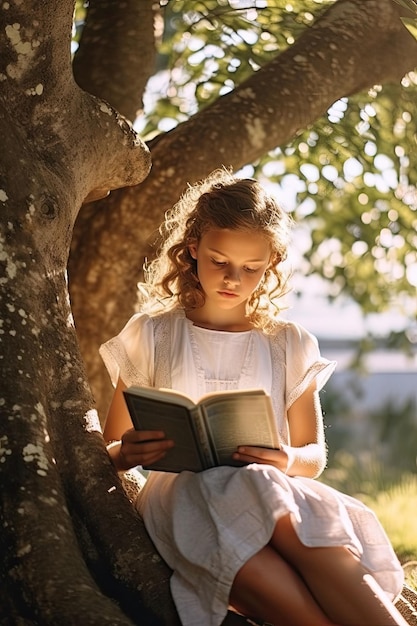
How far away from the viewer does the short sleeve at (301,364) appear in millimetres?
3645

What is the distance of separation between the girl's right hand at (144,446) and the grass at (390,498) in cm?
180

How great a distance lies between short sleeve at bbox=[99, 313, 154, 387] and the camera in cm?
368

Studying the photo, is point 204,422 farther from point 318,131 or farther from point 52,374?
point 318,131

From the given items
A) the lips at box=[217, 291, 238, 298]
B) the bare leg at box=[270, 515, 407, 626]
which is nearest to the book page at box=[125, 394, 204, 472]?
the bare leg at box=[270, 515, 407, 626]

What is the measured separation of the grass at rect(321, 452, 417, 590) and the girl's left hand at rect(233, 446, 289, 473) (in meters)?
1.66

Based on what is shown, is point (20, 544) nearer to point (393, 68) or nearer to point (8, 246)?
point (8, 246)

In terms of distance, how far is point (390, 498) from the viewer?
855cm

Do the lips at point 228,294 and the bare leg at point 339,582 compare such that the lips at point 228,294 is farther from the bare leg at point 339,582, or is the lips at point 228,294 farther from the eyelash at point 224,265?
the bare leg at point 339,582

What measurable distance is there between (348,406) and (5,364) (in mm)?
16910

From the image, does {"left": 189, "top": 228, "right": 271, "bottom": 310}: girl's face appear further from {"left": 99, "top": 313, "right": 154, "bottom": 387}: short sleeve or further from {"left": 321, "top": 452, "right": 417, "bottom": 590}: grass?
{"left": 321, "top": 452, "right": 417, "bottom": 590}: grass

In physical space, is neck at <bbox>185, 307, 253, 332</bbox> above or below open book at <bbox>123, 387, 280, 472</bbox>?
below

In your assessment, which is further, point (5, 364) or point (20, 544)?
point (5, 364)

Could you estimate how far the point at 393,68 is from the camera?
5.37 metres

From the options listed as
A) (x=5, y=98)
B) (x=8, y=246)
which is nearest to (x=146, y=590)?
(x=8, y=246)
